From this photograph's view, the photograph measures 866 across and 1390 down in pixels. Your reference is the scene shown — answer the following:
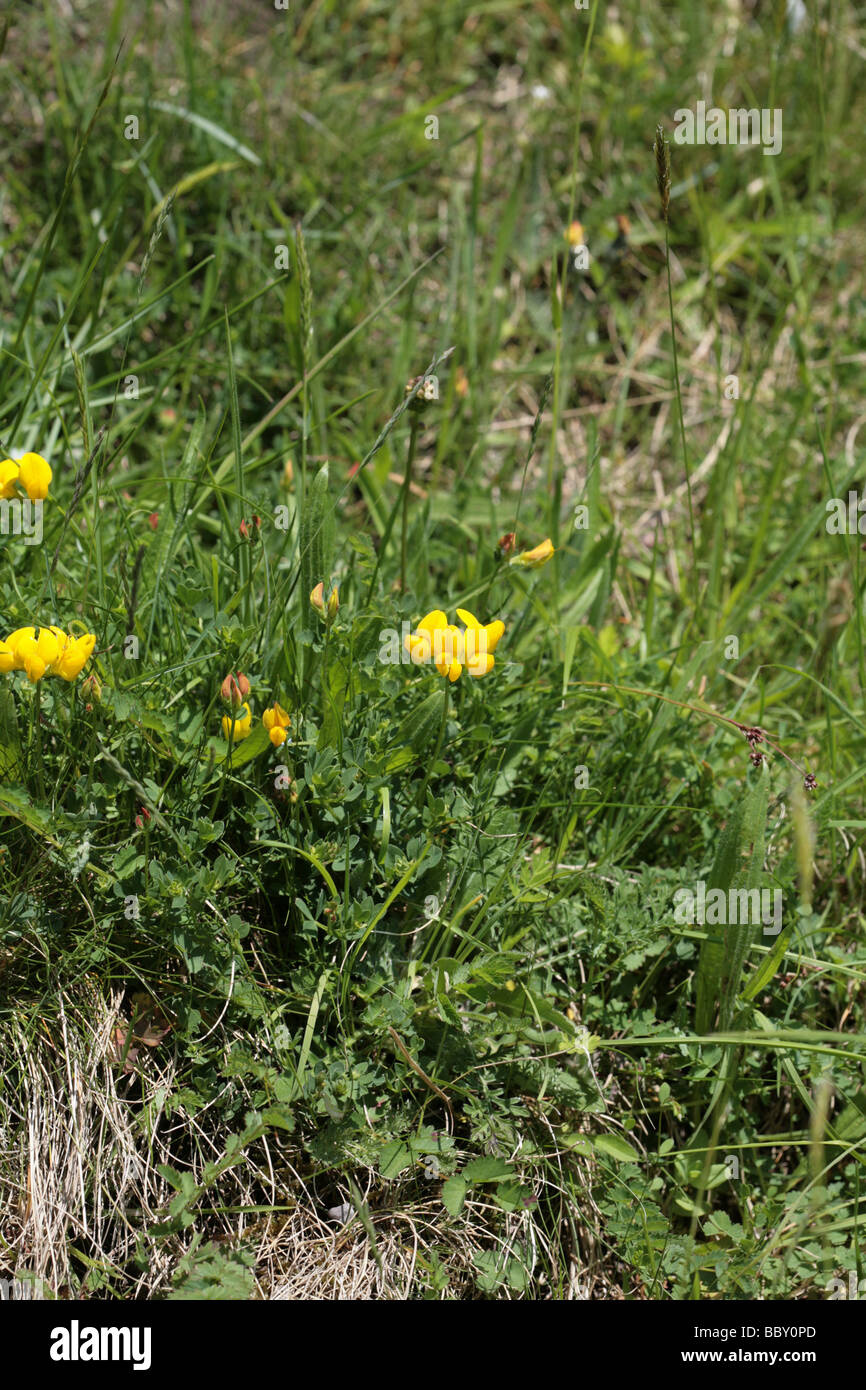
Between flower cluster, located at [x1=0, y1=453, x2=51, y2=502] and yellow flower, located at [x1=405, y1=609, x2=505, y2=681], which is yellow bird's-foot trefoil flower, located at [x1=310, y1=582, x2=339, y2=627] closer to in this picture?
yellow flower, located at [x1=405, y1=609, x2=505, y2=681]

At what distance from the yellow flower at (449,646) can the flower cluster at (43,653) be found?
1.77 feet

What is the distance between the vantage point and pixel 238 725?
72.9 inches

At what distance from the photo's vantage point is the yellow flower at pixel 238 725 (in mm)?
1811

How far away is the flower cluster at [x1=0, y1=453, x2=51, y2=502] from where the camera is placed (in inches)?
72.7

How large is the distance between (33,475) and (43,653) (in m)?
0.38

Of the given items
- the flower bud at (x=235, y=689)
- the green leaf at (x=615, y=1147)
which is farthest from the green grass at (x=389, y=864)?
the flower bud at (x=235, y=689)

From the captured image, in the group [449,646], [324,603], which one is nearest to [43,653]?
[324,603]

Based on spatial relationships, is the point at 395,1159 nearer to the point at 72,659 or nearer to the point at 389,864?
the point at 389,864

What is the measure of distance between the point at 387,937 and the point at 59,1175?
0.65 meters

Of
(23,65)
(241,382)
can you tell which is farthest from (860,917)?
(23,65)

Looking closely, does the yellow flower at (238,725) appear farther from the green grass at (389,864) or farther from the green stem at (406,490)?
the green stem at (406,490)

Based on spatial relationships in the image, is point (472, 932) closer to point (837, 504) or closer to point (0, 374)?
point (837, 504)

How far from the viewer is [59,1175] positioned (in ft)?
5.88

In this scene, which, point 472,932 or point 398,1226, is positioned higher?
point 472,932
